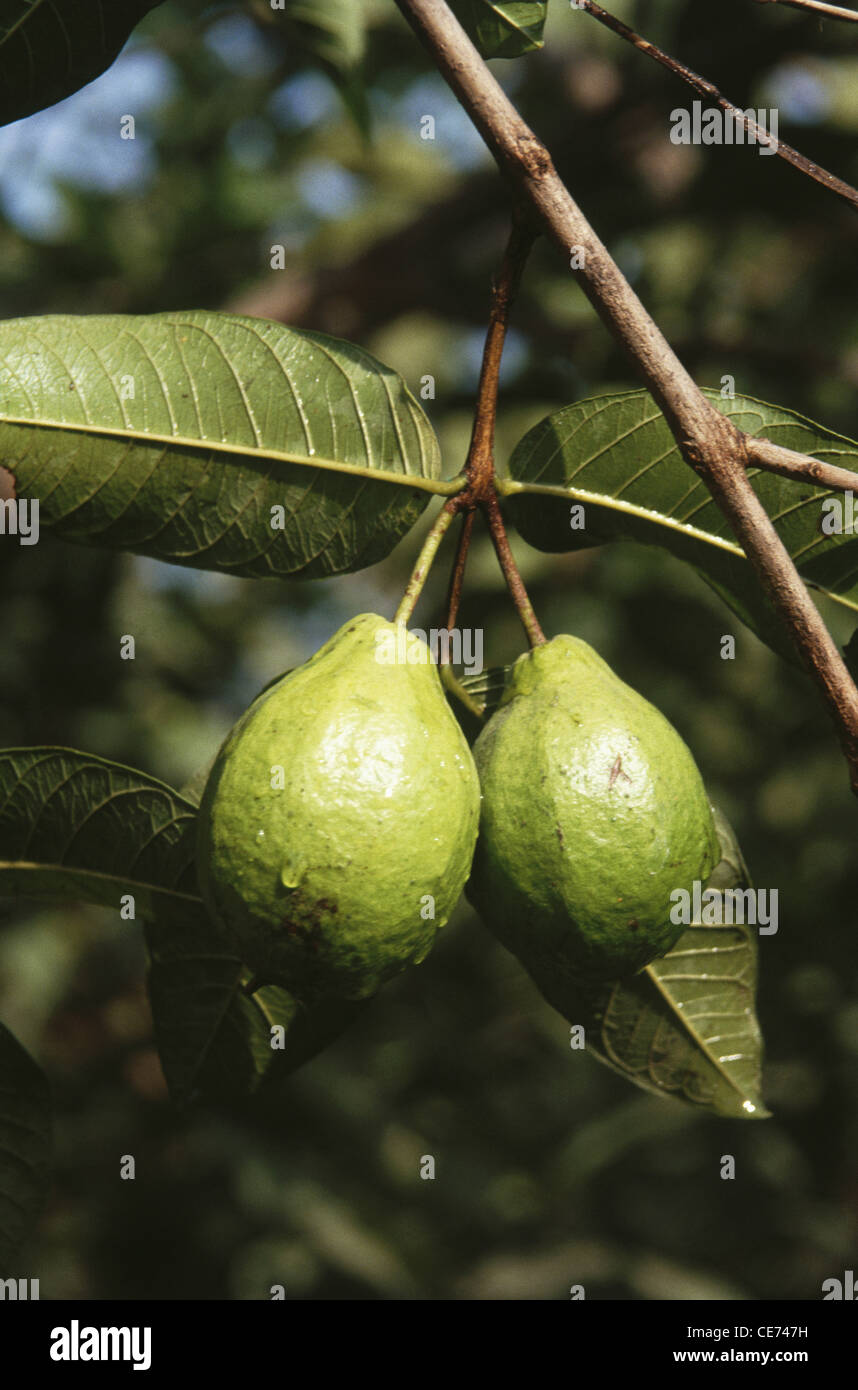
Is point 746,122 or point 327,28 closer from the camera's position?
point 746,122

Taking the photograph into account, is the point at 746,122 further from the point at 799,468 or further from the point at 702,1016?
the point at 702,1016

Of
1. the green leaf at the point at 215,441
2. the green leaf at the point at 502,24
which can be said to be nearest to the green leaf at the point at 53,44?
the green leaf at the point at 215,441

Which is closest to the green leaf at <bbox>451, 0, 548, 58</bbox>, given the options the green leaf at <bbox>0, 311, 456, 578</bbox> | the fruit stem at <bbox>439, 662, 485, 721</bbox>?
the green leaf at <bbox>0, 311, 456, 578</bbox>

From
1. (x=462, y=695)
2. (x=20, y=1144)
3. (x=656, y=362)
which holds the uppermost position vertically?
(x=656, y=362)

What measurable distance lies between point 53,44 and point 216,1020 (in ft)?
3.70

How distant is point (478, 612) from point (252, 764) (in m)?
2.34

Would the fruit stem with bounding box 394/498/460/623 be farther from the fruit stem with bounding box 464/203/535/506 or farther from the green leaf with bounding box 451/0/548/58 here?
the green leaf with bounding box 451/0/548/58

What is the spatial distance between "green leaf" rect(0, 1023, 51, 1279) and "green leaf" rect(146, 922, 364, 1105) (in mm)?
152

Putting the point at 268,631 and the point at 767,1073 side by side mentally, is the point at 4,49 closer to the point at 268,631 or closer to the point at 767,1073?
the point at 767,1073

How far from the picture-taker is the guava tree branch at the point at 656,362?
972 millimetres

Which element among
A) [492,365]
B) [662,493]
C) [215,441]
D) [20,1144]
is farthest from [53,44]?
[20,1144]

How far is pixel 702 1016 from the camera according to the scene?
55.8 inches

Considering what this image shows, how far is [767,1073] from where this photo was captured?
319 cm

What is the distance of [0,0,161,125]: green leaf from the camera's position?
125cm
